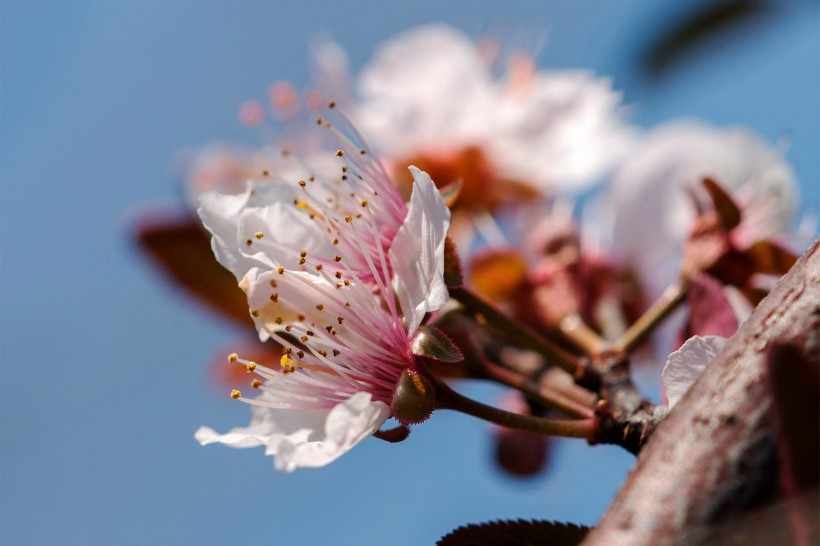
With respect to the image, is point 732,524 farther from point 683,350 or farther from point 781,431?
point 683,350

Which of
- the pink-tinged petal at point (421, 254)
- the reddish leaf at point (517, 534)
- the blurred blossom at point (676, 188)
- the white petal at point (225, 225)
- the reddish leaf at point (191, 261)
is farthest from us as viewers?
the reddish leaf at point (191, 261)

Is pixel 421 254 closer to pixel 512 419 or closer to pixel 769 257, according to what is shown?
pixel 512 419

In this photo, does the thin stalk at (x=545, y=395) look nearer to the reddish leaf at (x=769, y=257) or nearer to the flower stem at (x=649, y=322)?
the flower stem at (x=649, y=322)

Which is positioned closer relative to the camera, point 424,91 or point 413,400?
point 413,400

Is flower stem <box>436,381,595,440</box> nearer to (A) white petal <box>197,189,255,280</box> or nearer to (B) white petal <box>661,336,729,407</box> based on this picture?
(B) white petal <box>661,336,729,407</box>

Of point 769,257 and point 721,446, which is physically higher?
point 769,257

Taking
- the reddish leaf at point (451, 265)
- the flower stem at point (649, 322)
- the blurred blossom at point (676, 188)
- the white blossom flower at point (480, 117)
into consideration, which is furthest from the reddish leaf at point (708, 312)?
the white blossom flower at point (480, 117)

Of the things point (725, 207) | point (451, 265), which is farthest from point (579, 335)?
point (451, 265)
